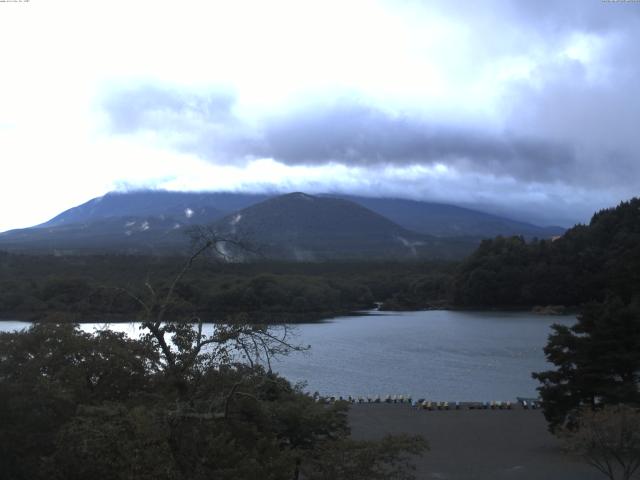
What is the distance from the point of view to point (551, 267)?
67500 millimetres

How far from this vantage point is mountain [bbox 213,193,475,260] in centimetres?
12712

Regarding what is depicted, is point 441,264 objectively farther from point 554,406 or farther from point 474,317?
point 554,406

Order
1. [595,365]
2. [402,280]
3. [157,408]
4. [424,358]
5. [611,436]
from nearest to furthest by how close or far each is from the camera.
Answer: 1. [157,408]
2. [611,436]
3. [595,365]
4. [424,358]
5. [402,280]

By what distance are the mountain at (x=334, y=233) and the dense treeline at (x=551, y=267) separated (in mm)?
47902

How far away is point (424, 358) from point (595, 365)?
20.2m

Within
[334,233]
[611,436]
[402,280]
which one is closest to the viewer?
[611,436]

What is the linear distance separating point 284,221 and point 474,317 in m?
95.9

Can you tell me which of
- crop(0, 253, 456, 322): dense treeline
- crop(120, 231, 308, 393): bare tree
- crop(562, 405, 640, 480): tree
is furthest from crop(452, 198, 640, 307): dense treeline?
crop(120, 231, 308, 393): bare tree

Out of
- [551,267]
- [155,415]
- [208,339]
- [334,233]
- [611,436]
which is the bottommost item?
[611,436]

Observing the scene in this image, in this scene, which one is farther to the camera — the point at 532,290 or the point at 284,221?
the point at 284,221

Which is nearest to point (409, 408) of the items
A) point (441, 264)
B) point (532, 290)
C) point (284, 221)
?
point (532, 290)

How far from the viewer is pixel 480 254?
7369cm

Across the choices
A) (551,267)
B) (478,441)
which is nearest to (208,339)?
(478,441)

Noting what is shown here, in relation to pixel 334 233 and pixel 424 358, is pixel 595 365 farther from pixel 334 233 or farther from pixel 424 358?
pixel 334 233
